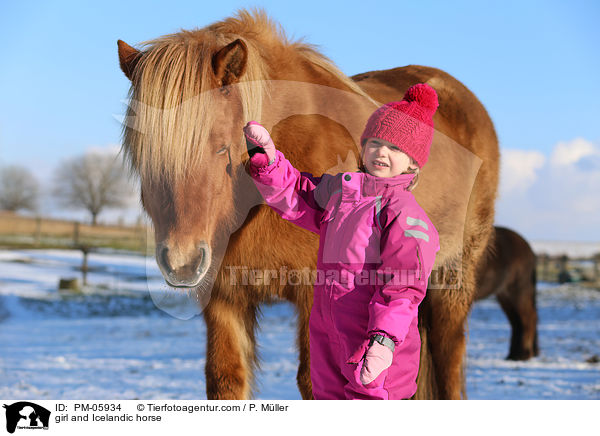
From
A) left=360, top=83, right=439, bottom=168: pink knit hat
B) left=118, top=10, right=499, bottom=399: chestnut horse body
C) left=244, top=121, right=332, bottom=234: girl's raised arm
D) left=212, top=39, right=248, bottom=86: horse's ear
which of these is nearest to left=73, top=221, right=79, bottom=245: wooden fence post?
left=118, top=10, right=499, bottom=399: chestnut horse body

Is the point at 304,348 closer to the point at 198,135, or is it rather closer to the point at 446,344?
the point at 198,135

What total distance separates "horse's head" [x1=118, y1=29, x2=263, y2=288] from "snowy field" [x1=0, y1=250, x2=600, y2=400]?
0.43 metres

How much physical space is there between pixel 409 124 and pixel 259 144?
48cm

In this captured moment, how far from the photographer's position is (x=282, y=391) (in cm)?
401

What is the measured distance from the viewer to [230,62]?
1737mm

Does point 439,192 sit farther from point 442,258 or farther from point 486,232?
point 486,232

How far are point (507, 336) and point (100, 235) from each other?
25.9 ft

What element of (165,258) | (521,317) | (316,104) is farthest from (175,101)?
(521,317)

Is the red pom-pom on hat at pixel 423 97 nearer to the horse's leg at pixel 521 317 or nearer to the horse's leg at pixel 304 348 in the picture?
the horse's leg at pixel 304 348
